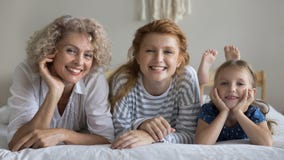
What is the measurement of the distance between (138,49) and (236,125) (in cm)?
46

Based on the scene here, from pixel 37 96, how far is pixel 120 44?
4.35 feet

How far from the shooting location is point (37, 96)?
1.28 m

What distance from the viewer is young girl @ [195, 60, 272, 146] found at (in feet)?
3.78

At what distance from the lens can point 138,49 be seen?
140cm

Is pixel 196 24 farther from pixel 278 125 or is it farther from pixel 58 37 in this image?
pixel 58 37

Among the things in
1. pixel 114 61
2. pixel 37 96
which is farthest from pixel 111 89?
pixel 114 61

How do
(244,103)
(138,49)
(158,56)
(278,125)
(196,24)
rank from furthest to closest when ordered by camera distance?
1. (196,24)
2. (278,125)
3. (138,49)
4. (158,56)
5. (244,103)

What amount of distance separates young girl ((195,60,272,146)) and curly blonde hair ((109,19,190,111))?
0.58 feet

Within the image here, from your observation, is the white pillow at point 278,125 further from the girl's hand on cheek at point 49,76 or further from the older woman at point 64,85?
the girl's hand on cheek at point 49,76

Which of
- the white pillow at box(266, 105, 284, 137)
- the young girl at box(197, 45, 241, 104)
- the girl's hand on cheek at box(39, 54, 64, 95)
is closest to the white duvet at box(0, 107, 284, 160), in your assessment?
the girl's hand on cheek at box(39, 54, 64, 95)

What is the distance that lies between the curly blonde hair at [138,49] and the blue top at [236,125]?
214 mm

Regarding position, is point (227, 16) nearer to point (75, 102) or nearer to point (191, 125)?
point (191, 125)

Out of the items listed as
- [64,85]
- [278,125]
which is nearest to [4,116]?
[64,85]

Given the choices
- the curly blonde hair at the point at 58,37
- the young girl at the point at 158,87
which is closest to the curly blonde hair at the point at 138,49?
the young girl at the point at 158,87
